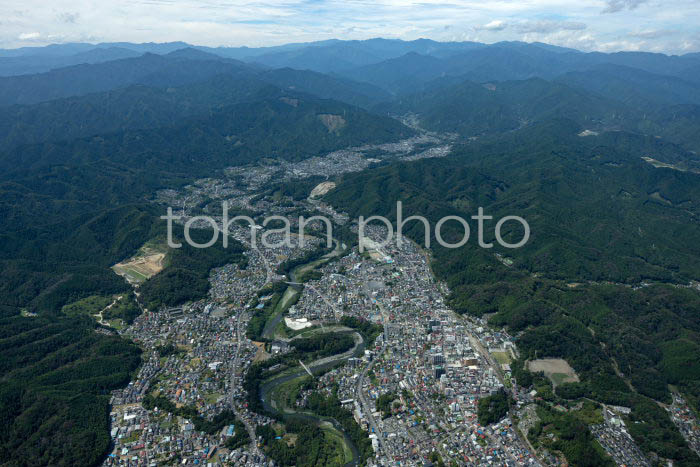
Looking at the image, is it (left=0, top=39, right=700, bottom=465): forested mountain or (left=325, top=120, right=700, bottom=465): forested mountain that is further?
(left=325, top=120, right=700, bottom=465): forested mountain

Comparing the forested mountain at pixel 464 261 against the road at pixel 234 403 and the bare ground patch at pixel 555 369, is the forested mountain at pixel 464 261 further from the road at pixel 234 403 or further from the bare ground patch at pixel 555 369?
the road at pixel 234 403

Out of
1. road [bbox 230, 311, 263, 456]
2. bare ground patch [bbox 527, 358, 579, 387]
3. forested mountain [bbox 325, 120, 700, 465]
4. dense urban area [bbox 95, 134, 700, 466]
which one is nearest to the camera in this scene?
dense urban area [bbox 95, 134, 700, 466]

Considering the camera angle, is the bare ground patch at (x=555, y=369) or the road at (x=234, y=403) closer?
the road at (x=234, y=403)

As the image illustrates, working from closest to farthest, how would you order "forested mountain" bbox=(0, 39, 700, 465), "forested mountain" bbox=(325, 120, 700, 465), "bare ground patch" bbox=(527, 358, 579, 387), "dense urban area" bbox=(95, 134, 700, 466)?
"dense urban area" bbox=(95, 134, 700, 466)
"forested mountain" bbox=(0, 39, 700, 465)
"bare ground patch" bbox=(527, 358, 579, 387)
"forested mountain" bbox=(325, 120, 700, 465)

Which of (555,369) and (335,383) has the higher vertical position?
(555,369)

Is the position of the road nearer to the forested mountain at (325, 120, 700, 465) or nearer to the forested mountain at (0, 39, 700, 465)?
the forested mountain at (0, 39, 700, 465)

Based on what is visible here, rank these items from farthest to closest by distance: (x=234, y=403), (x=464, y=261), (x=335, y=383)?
(x=464, y=261)
(x=335, y=383)
(x=234, y=403)

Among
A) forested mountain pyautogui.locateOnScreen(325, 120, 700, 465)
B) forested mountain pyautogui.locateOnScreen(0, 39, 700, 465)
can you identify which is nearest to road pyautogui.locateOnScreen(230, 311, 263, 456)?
forested mountain pyautogui.locateOnScreen(0, 39, 700, 465)

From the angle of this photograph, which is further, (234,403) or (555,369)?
(555,369)

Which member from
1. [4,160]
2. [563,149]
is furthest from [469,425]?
[4,160]

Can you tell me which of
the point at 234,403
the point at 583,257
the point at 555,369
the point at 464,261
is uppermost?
the point at 555,369

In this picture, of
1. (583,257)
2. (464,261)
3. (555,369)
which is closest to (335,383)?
(555,369)

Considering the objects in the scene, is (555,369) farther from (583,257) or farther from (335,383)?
(583,257)

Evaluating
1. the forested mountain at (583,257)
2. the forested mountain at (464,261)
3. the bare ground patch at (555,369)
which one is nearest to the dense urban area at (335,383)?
the bare ground patch at (555,369)
